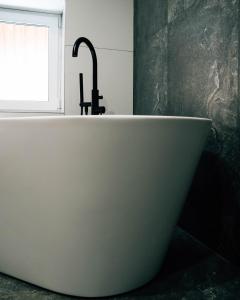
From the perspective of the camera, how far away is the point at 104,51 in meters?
1.89

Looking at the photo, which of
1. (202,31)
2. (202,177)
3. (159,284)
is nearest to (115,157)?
(159,284)

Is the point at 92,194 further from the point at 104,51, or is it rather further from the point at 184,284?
the point at 104,51

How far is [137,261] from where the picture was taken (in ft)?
2.70

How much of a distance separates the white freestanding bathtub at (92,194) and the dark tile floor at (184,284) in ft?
0.09

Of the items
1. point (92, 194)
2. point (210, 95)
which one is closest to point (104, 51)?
point (210, 95)

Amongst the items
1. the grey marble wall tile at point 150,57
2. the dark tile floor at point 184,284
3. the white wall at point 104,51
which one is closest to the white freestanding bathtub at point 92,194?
the dark tile floor at point 184,284

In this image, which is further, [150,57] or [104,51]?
[104,51]

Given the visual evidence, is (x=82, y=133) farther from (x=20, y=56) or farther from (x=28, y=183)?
(x=20, y=56)

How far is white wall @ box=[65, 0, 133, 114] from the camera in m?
1.84

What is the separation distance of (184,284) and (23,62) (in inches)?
69.2

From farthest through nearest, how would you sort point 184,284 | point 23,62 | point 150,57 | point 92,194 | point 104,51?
point 23,62 < point 104,51 < point 150,57 < point 184,284 < point 92,194

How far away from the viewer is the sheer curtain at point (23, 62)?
2.00m

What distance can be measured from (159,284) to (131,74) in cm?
141

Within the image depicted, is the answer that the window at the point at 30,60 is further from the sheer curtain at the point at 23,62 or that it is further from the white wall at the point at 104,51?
the white wall at the point at 104,51
